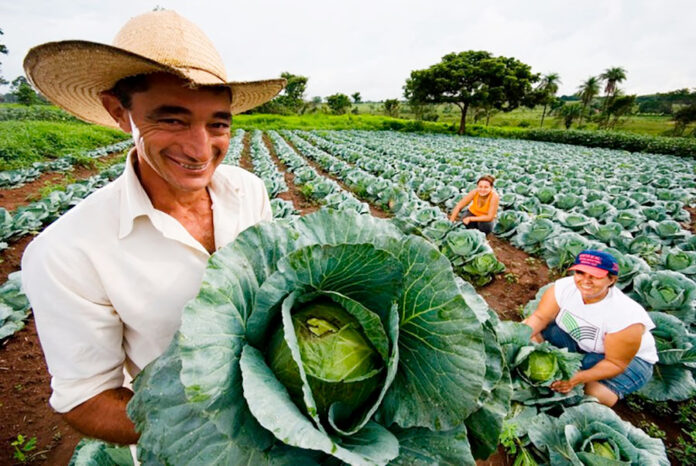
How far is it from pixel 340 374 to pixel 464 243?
4.13 metres

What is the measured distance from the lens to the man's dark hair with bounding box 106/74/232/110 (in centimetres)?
105

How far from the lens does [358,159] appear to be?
14289 mm

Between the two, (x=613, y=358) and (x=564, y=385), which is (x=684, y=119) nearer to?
(x=613, y=358)

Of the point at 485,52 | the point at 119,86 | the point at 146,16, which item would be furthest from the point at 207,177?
the point at 485,52

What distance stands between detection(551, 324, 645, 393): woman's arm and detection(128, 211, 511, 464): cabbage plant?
6.92 feet

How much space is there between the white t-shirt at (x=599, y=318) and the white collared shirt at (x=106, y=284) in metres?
2.92

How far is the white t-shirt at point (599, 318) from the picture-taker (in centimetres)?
244

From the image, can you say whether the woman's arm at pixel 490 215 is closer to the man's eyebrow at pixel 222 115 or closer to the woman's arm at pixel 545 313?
the woman's arm at pixel 545 313

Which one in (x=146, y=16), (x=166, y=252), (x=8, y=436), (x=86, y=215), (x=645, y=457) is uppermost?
(x=146, y=16)

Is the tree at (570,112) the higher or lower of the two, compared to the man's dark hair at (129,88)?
higher

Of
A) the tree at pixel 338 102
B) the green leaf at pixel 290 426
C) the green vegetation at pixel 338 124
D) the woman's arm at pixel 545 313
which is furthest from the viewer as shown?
the tree at pixel 338 102

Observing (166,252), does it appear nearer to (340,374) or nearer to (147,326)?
(147,326)

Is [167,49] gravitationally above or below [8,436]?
above

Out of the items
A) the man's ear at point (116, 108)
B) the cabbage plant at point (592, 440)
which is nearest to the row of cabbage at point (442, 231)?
the man's ear at point (116, 108)
